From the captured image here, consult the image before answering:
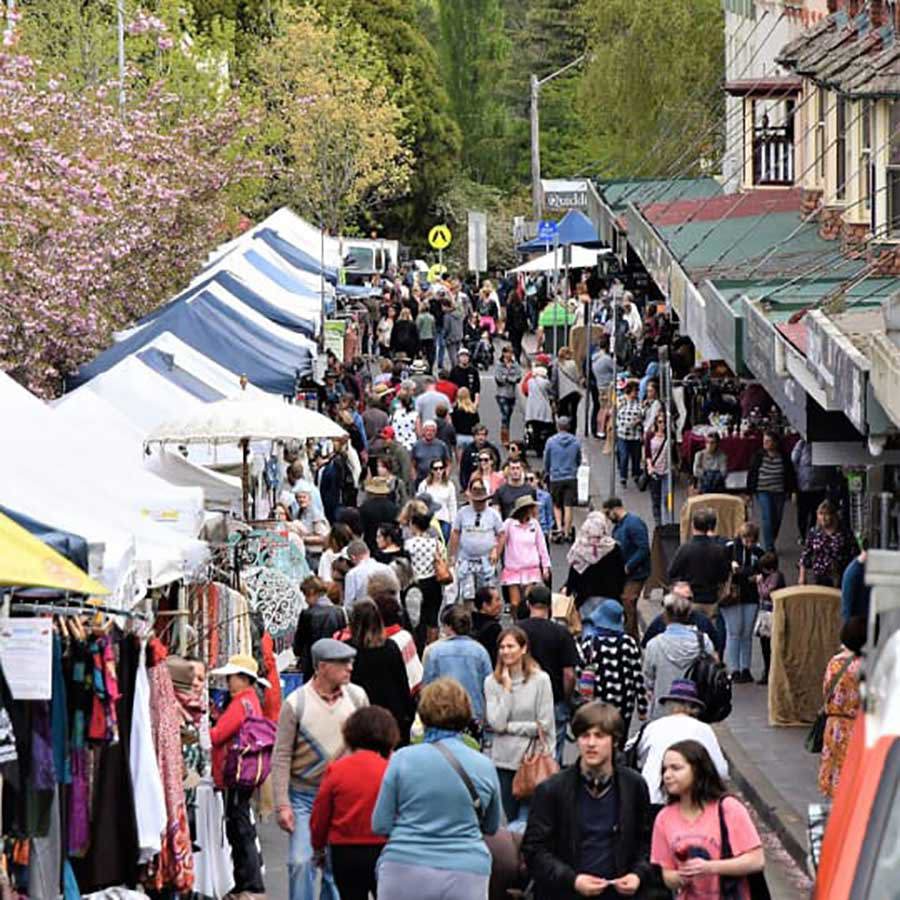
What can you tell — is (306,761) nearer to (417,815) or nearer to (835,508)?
(417,815)

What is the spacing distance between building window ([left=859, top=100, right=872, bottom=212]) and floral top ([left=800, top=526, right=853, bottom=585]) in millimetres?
9776

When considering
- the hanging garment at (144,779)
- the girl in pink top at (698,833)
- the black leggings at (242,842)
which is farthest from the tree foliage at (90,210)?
the girl in pink top at (698,833)

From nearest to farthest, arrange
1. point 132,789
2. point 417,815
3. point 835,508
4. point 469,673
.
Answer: point 417,815 → point 132,789 → point 469,673 → point 835,508

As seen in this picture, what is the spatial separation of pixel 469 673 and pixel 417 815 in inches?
152

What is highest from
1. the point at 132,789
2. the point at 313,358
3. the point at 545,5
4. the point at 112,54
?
the point at 545,5

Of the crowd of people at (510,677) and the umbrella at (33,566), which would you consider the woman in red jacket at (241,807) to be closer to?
the crowd of people at (510,677)

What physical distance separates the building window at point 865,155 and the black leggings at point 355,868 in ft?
65.6

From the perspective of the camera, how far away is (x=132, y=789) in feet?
37.9

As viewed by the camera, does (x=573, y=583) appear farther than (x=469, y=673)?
Yes

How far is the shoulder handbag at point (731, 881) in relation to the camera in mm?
9844

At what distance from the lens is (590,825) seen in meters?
10.1

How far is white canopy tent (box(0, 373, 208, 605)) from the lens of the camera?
Result: 10.9 meters

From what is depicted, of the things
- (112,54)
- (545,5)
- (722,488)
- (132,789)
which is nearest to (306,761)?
(132,789)

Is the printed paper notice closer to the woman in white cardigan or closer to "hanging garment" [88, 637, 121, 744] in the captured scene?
"hanging garment" [88, 637, 121, 744]
